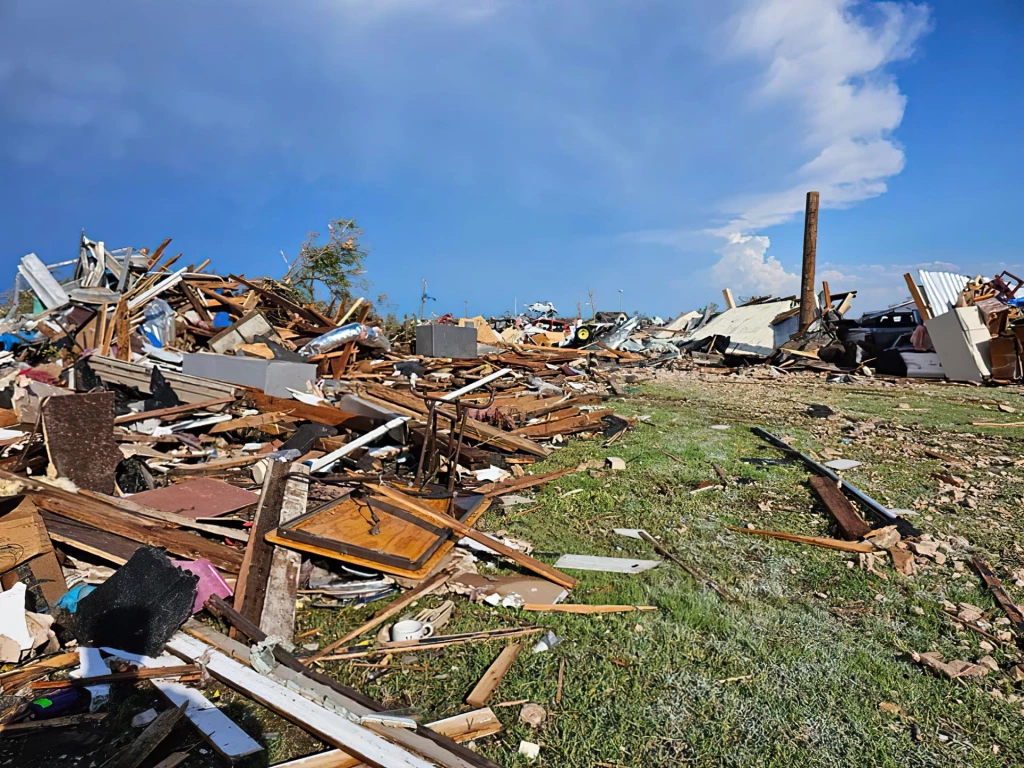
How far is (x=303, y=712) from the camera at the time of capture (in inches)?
100

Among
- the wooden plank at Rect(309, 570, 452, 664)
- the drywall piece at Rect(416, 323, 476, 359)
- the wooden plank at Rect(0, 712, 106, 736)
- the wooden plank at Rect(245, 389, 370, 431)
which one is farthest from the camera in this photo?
the drywall piece at Rect(416, 323, 476, 359)

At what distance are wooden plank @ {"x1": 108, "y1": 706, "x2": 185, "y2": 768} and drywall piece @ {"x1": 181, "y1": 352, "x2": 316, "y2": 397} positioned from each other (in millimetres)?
6750

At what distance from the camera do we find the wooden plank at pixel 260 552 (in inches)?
133

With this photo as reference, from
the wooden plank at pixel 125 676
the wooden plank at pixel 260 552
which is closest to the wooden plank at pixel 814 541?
the wooden plank at pixel 260 552

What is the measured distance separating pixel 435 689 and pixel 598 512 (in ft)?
8.89

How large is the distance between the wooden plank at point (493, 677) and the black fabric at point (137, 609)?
5.41 ft

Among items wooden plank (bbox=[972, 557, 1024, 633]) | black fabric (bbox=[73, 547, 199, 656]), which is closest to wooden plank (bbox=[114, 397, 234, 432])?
black fabric (bbox=[73, 547, 199, 656])

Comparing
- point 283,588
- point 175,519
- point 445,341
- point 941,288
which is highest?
point 941,288

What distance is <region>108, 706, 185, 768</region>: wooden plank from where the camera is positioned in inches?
88.4

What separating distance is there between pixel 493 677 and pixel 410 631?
0.64 metres

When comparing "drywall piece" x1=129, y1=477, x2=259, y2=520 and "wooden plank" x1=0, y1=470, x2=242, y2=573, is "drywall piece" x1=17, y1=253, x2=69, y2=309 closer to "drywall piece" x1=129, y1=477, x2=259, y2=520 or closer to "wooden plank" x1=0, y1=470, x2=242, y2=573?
"drywall piece" x1=129, y1=477, x2=259, y2=520

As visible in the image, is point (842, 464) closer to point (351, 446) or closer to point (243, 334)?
point (351, 446)

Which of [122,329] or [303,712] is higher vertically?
[122,329]

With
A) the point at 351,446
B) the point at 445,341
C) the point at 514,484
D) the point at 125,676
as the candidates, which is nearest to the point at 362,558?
the point at 125,676
